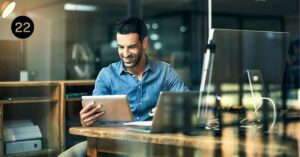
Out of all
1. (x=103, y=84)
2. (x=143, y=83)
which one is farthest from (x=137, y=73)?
(x=103, y=84)

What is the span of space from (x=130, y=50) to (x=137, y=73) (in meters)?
0.12

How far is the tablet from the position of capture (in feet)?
7.67

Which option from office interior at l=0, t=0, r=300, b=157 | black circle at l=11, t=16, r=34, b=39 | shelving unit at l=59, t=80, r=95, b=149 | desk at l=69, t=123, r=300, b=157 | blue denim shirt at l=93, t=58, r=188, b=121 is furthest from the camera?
black circle at l=11, t=16, r=34, b=39

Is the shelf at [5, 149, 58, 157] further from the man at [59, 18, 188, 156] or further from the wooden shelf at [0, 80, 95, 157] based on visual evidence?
the man at [59, 18, 188, 156]

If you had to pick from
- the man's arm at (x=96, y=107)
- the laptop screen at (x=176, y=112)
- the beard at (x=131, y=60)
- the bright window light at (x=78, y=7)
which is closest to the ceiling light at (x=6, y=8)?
the bright window light at (x=78, y=7)

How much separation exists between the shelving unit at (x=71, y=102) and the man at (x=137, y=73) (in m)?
0.09

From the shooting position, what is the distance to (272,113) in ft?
7.94

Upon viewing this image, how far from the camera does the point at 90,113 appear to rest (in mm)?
2434

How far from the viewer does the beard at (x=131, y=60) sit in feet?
8.51

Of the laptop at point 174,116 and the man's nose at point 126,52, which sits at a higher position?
the man's nose at point 126,52

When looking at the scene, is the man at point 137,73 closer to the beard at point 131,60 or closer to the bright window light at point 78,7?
the beard at point 131,60

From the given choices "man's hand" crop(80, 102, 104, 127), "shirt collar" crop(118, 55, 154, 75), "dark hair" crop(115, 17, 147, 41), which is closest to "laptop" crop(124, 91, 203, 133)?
"man's hand" crop(80, 102, 104, 127)

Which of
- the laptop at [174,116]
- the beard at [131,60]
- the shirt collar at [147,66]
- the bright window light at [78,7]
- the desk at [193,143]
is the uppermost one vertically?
the bright window light at [78,7]

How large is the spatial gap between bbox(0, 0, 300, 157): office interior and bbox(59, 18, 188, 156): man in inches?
1.7
